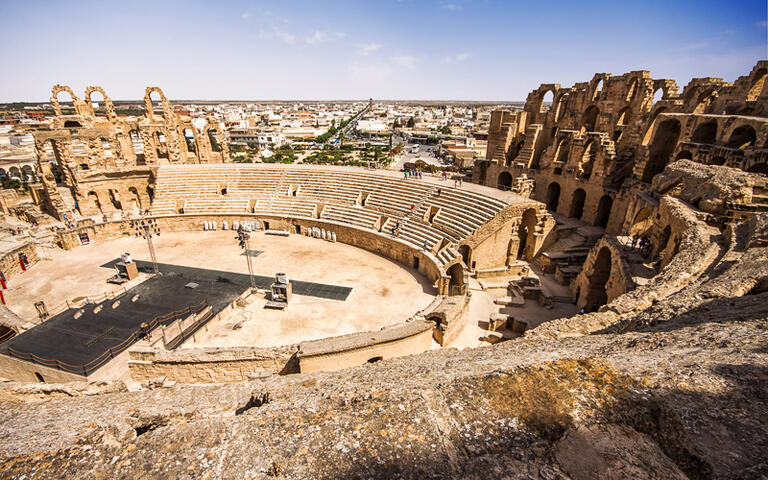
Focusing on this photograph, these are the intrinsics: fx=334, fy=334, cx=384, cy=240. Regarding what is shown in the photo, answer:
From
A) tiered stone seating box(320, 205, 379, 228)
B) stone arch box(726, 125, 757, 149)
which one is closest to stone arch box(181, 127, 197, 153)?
tiered stone seating box(320, 205, 379, 228)

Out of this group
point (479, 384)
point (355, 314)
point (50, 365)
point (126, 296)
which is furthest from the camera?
point (126, 296)

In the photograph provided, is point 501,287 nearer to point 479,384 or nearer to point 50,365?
point 479,384

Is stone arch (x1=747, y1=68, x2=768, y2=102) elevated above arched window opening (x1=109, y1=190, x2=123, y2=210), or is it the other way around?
stone arch (x1=747, y1=68, x2=768, y2=102)

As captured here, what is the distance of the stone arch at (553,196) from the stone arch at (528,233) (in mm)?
7078

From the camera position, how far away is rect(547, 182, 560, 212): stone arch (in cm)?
2444

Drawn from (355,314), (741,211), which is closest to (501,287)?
(355,314)

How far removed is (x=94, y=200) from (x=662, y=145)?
127 feet

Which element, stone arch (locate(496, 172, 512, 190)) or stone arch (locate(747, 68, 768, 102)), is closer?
stone arch (locate(747, 68, 768, 102))

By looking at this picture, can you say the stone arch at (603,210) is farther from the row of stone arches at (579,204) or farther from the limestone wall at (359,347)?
the limestone wall at (359,347)

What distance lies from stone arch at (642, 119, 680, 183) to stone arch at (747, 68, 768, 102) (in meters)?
4.22

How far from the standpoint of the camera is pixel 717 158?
1585cm

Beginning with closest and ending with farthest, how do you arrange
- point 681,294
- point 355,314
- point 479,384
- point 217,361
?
point 479,384 < point 681,294 < point 217,361 < point 355,314

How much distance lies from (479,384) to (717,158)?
19928 millimetres

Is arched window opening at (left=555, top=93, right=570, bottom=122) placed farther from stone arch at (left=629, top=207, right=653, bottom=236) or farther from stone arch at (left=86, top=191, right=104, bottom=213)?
stone arch at (left=86, top=191, right=104, bottom=213)
